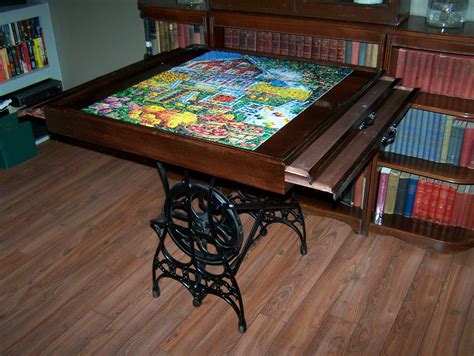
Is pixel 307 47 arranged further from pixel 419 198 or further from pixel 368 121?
pixel 419 198

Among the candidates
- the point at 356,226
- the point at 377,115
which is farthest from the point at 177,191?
the point at 356,226

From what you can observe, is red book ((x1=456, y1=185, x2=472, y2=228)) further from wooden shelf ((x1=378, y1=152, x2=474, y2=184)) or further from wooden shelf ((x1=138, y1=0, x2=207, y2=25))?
wooden shelf ((x1=138, y1=0, x2=207, y2=25))

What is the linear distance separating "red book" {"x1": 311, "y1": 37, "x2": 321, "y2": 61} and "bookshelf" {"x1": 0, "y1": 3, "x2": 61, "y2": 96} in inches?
85.5

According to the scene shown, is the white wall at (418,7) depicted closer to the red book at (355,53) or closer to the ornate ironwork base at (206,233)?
the red book at (355,53)

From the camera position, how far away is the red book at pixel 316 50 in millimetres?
2834

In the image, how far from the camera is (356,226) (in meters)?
2.97

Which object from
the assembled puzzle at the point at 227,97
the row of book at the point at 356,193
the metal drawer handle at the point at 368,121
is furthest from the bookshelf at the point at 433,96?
the metal drawer handle at the point at 368,121

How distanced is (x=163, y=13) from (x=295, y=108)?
1.30 m

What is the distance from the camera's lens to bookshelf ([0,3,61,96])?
12.5 feet

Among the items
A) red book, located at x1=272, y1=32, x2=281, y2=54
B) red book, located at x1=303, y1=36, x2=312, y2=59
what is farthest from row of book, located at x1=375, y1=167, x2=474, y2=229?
red book, located at x1=272, y1=32, x2=281, y2=54

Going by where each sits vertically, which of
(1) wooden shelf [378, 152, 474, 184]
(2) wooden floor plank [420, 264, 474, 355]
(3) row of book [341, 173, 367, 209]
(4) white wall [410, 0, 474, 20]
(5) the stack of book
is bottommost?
(2) wooden floor plank [420, 264, 474, 355]

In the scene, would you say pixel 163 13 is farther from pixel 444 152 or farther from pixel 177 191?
pixel 444 152

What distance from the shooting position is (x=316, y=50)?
2.85 m

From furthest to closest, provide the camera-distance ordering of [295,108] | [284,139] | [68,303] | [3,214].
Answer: [3,214], [68,303], [295,108], [284,139]
